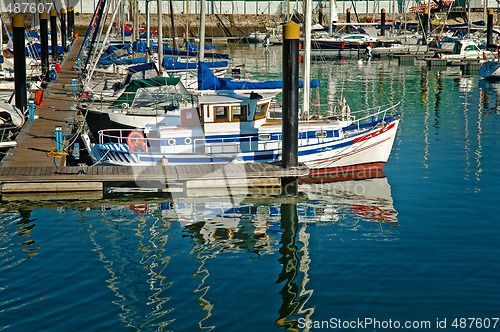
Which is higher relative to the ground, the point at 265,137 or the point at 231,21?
the point at 231,21

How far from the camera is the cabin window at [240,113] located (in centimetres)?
2484

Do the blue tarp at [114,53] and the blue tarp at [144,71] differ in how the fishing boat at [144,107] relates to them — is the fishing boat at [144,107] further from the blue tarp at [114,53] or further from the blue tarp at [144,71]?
the blue tarp at [114,53]

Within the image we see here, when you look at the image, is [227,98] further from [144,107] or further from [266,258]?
[266,258]

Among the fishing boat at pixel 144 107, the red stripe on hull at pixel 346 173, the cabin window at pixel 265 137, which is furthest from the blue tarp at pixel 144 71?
the red stripe on hull at pixel 346 173

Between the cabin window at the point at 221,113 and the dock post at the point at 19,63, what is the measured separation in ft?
38.1

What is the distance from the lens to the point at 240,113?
24.9 metres

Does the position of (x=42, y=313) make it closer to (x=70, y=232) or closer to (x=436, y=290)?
(x=70, y=232)

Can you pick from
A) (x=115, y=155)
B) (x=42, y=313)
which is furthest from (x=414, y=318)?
(x=115, y=155)

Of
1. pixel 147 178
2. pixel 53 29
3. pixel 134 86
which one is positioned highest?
pixel 53 29

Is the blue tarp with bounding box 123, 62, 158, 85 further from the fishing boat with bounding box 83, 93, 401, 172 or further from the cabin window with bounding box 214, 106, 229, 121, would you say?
the cabin window with bounding box 214, 106, 229, 121

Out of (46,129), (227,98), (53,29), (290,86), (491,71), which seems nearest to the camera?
(290,86)

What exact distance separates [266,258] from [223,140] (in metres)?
8.36

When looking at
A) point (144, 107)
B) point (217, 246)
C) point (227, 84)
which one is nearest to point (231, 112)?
point (227, 84)

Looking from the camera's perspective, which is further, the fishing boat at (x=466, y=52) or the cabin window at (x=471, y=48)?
the cabin window at (x=471, y=48)
